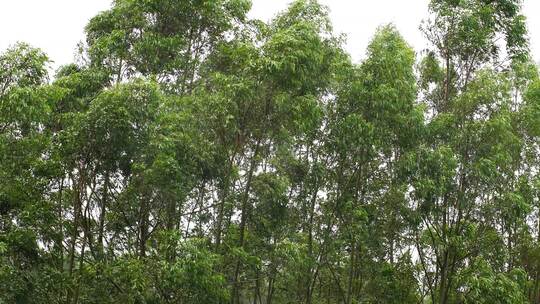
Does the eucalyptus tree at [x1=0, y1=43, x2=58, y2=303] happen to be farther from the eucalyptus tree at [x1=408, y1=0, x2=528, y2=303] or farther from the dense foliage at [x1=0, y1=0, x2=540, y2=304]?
the eucalyptus tree at [x1=408, y1=0, x2=528, y2=303]

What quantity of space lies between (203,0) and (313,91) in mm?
2720

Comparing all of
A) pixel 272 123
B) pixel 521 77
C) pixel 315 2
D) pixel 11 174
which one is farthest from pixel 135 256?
pixel 521 77

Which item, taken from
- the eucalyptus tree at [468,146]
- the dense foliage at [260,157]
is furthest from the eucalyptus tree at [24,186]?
the eucalyptus tree at [468,146]

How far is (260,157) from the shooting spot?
1131 centimetres

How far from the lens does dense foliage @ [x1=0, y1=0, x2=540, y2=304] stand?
8.59 meters

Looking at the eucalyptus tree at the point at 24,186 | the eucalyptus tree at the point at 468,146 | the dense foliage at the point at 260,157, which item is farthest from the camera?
the eucalyptus tree at the point at 468,146

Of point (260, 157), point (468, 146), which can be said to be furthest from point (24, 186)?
point (468, 146)

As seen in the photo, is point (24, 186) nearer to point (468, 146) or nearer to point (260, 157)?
point (260, 157)

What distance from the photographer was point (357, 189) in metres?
11.4

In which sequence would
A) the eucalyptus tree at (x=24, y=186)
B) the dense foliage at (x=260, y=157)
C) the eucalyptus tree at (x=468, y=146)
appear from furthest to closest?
1. the eucalyptus tree at (x=468, y=146)
2. the dense foliage at (x=260, y=157)
3. the eucalyptus tree at (x=24, y=186)

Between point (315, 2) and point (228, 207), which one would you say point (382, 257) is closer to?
point (228, 207)

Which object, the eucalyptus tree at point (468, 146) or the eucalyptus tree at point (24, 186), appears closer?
the eucalyptus tree at point (24, 186)

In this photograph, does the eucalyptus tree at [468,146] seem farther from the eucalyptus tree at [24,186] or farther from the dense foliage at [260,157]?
the eucalyptus tree at [24,186]

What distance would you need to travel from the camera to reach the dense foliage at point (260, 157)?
8.59 meters
